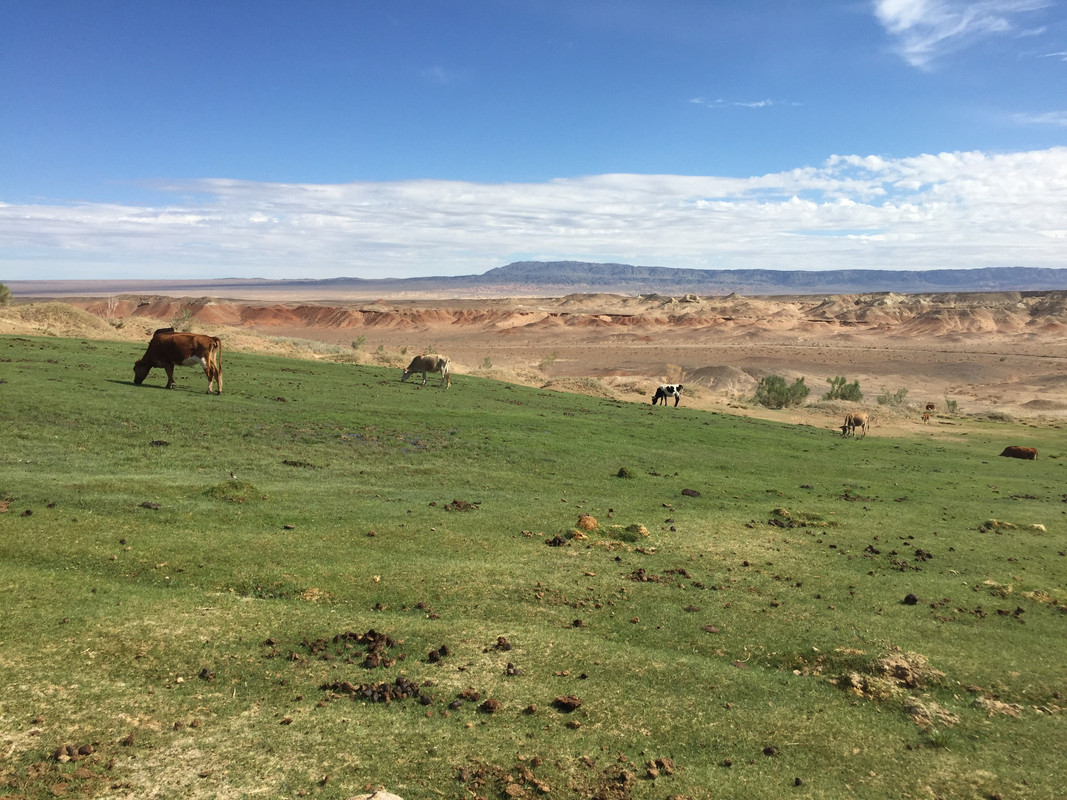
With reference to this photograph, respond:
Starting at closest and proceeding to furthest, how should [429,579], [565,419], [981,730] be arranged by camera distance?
1. [981,730]
2. [429,579]
3. [565,419]

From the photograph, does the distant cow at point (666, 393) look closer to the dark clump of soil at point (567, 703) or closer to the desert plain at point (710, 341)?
the desert plain at point (710, 341)

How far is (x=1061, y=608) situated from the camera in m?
11.0

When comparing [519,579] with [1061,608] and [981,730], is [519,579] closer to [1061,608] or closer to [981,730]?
[981,730]

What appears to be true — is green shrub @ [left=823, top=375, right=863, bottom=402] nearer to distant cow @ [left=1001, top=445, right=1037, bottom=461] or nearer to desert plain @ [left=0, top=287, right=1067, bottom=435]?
desert plain @ [left=0, top=287, right=1067, bottom=435]

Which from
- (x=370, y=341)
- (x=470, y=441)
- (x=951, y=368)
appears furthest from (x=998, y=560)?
(x=370, y=341)

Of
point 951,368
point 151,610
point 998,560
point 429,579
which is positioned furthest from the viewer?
point 951,368

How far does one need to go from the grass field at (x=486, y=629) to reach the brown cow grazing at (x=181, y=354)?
4958 millimetres

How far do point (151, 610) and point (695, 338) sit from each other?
112 m

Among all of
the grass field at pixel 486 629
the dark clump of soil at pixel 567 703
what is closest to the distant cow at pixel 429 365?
the grass field at pixel 486 629

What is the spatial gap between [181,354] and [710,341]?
315 feet

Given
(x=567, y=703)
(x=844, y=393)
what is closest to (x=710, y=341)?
(x=844, y=393)

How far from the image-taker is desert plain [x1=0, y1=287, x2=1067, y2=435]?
4822 centimetres

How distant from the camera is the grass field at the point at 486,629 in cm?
616

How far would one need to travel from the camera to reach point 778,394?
166ft
